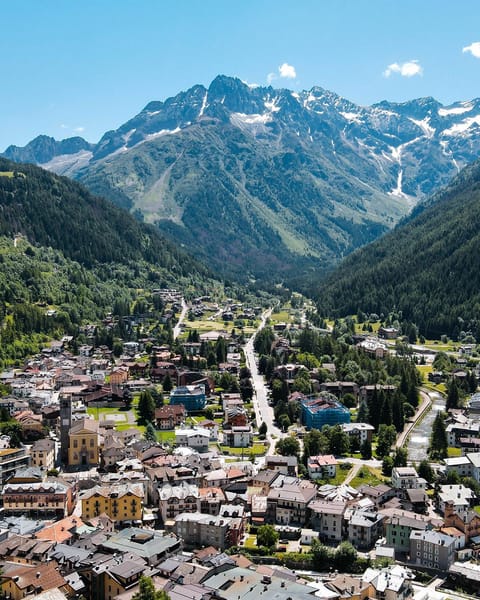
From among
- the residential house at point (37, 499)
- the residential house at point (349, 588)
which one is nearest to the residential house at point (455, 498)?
the residential house at point (349, 588)

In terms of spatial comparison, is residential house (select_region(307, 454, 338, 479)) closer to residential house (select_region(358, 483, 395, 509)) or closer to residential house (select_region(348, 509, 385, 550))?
residential house (select_region(358, 483, 395, 509))

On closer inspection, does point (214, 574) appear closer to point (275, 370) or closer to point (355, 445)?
point (355, 445)

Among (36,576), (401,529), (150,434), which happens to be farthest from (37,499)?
(401,529)

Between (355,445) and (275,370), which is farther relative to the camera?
(275,370)

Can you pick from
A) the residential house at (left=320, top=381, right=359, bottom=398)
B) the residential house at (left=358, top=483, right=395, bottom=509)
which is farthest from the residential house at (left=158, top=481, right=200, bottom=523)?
the residential house at (left=320, top=381, right=359, bottom=398)

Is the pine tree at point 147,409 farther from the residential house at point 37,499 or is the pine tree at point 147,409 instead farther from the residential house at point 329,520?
the residential house at point 329,520

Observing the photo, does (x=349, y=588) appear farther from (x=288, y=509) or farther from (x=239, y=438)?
(x=239, y=438)

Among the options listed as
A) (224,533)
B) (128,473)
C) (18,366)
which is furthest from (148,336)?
(224,533)

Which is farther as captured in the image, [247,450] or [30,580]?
[247,450]
